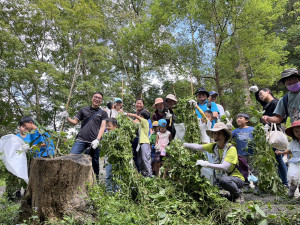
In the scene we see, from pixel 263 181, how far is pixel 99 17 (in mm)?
14706

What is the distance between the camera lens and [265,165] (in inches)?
147

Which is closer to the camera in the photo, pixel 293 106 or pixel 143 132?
pixel 293 106

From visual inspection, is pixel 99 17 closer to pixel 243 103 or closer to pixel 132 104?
pixel 132 104

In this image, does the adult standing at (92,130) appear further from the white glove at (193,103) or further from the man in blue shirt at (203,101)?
the man in blue shirt at (203,101)

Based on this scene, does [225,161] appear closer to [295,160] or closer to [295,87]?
[295,160]

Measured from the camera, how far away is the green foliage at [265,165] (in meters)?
3.70

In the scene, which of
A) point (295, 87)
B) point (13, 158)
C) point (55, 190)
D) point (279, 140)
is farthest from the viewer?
point (13, 158)

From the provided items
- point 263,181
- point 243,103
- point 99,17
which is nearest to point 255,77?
point 243,103

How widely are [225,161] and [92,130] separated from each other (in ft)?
8.34

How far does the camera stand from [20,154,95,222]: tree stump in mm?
2639

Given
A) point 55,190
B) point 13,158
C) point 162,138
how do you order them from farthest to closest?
point 162,138 → point 13,158 → point 55,190

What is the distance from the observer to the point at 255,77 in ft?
38.1

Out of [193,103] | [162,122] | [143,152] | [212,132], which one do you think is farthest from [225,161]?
[162,122]

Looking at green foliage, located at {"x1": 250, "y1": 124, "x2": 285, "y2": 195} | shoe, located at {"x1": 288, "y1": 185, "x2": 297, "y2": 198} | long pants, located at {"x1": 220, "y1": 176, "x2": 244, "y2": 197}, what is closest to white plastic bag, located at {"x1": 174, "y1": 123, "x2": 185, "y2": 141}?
long pants, located at {"x1": 220, "y1": 176, "x2": 244, "y2": 197}
